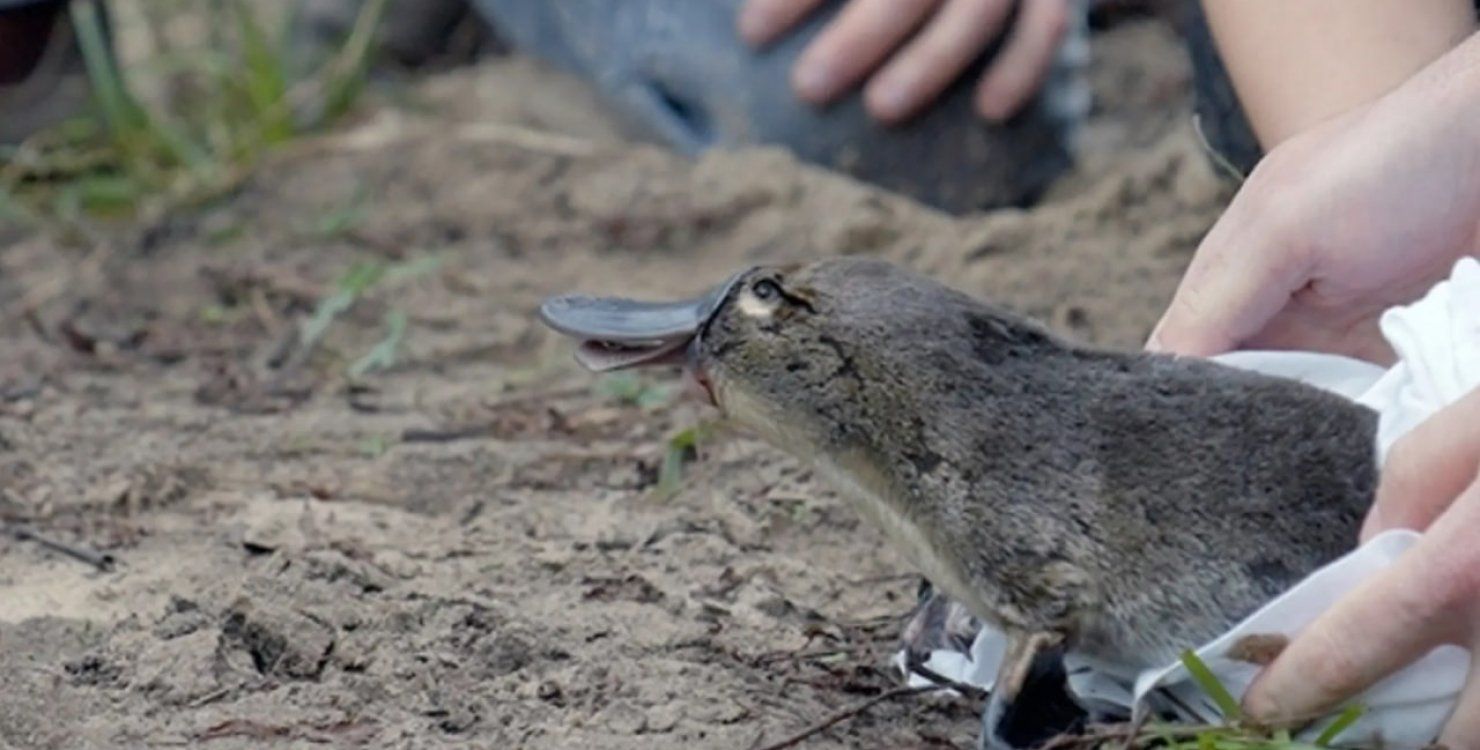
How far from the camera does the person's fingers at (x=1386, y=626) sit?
1.85 meters

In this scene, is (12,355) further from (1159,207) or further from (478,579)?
(1159,207)

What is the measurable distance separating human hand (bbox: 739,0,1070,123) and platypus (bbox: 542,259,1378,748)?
2.23 metres

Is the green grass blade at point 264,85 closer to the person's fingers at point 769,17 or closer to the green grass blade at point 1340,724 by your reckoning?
the person's fingers at point 769,17

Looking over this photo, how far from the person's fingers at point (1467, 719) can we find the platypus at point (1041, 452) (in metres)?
0.17

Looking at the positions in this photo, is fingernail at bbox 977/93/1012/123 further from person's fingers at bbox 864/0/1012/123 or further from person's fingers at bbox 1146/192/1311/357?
person's fingers at bbox 1146/192/1311/357

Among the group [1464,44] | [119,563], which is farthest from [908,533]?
[119,563]

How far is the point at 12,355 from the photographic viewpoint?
3.73 m

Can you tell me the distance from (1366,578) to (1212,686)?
160mm

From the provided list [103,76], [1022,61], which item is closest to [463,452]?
[1022,61]

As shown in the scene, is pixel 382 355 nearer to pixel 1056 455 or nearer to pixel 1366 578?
pixel 1056 455

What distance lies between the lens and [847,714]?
2119 mm

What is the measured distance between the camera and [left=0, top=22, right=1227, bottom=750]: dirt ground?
2234 mm

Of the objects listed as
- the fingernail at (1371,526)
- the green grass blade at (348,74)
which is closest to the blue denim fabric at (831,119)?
the green grass blade at (348,74)

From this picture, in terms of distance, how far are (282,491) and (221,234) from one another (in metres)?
1.55
